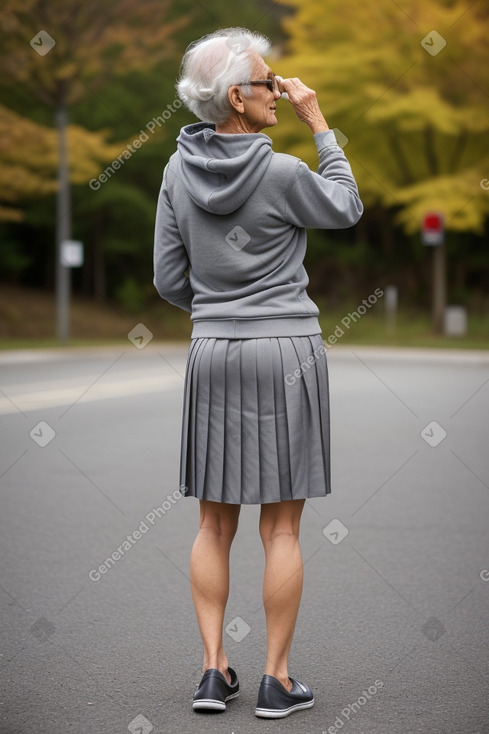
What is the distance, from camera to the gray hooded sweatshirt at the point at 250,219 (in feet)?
9.86


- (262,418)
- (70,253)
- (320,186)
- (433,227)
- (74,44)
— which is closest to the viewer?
(320,186)

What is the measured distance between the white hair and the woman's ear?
1 centimetres

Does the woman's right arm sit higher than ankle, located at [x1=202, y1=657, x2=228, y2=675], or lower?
higher

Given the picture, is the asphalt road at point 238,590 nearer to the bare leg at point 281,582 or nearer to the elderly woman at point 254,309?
the bare leg at point 281,582

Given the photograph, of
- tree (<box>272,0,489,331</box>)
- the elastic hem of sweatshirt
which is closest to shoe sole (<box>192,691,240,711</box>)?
the elastic hem of sweatshirt

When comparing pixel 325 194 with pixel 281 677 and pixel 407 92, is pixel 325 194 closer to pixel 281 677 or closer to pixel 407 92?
pixel 281 677

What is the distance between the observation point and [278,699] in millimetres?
A: 3094

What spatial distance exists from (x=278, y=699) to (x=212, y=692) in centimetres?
20

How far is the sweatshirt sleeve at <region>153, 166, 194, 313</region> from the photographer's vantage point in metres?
3.21

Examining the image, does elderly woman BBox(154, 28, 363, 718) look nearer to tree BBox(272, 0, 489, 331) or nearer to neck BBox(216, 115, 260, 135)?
neck BBox(216, 115, 260, 135)

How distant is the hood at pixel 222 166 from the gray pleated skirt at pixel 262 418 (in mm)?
429

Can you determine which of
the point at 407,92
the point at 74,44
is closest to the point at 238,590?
the point at 407,92

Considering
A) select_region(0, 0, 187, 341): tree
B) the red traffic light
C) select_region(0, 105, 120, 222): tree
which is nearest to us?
the red traffic light

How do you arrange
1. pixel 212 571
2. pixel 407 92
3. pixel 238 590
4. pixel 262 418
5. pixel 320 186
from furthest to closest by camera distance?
pixel 407 92, pixel 238 590, pixel 212 571, pixel 262 418, pixel 320 186
